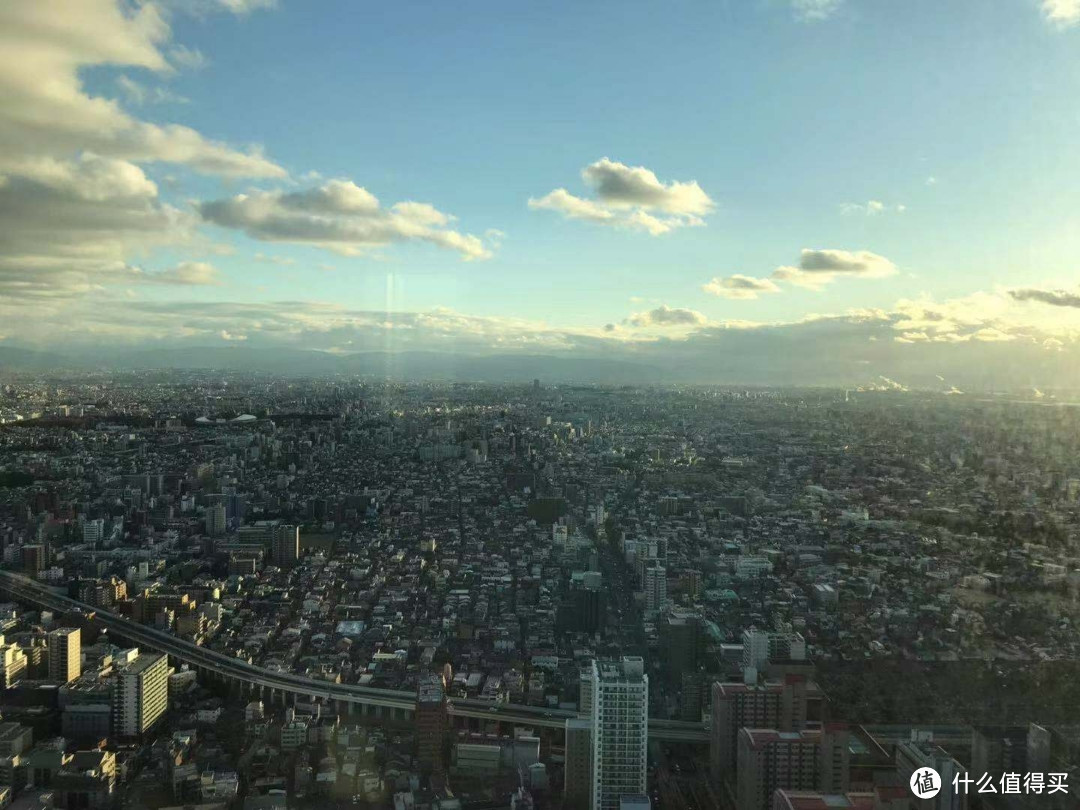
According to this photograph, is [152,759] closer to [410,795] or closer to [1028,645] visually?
[410,795]

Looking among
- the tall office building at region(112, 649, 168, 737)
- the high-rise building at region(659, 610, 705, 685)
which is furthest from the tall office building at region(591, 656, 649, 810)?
the tall office building at region(112, 649, 168, 737)

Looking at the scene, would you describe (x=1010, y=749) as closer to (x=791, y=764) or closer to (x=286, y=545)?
(x=791, y=764)

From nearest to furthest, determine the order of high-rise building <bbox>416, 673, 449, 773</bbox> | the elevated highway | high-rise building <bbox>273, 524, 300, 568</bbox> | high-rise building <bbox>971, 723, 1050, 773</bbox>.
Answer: high-rise building <bbox>971, 723, 1050, 773</bbox>
high-rise building <bbox>416, 673, 449, 773</bbox>
the elevated highway
high-rise building <bbox>273, 524, 300, 568</bbox>

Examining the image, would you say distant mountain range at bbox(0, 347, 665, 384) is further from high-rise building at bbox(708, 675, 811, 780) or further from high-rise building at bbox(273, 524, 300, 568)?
high-rise building at bbox(708, 675, 811, 780)

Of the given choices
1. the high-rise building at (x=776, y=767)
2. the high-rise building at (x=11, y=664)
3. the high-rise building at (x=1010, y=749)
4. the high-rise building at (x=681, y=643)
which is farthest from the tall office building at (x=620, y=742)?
the high-rise building at (x=11, y=664)

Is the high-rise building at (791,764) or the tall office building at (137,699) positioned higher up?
the high-rise building at (791,764)

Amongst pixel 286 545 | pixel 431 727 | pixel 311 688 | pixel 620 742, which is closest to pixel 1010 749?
pixel 620 742

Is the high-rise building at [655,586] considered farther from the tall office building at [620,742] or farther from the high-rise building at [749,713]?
the tall office building at [620,742]
